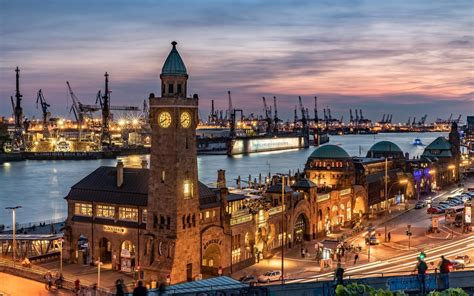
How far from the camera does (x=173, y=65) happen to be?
4909 centimetres

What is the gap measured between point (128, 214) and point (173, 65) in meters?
12.9

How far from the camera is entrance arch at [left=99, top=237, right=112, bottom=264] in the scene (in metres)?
53.6

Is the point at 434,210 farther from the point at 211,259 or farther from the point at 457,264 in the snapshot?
the point at 211,259

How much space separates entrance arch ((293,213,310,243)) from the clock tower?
18928 millimetres

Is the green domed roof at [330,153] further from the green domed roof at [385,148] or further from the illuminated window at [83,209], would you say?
the illuminated window at [83,209]

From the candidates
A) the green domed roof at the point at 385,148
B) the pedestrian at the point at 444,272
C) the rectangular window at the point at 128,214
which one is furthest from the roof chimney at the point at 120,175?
the green domed roof at the point at 385,148

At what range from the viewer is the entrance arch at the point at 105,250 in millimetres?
53562

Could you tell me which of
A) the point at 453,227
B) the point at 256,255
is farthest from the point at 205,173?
the point at 256,255

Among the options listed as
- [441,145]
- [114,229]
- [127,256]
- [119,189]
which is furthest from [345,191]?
[441,145]

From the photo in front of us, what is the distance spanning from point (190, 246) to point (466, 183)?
93.0 metres

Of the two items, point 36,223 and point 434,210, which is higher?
point 434,210

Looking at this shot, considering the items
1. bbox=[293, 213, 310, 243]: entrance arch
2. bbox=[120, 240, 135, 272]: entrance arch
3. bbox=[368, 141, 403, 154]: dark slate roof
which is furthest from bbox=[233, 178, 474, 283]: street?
bbox=[368, 141, 403, 154]: dark slate roof

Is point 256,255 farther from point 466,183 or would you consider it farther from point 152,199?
point 466,183

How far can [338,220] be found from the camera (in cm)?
7681
